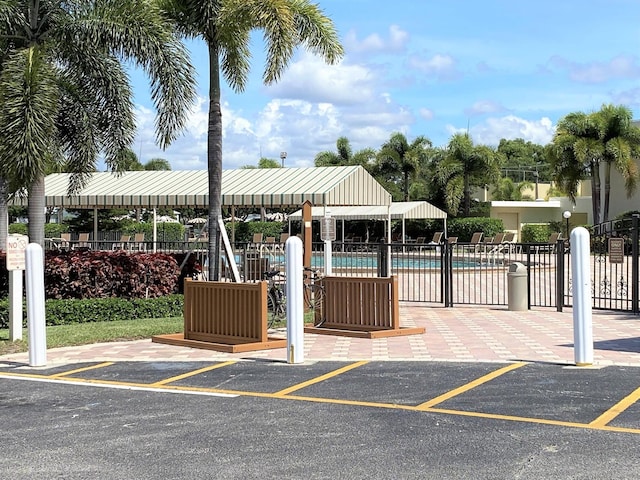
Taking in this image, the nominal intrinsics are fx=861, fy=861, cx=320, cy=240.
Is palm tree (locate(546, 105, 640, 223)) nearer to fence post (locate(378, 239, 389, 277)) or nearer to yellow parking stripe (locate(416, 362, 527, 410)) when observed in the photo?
fence post (locate(378, 239, 389, 277))

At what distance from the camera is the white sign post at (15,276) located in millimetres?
11320

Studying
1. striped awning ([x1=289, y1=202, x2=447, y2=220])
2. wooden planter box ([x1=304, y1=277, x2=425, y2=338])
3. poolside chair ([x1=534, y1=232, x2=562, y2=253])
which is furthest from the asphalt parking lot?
striped awning ([x1=289, y1=202, x2=447, y2=220])

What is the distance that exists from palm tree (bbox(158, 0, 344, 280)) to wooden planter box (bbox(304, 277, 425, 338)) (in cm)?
355

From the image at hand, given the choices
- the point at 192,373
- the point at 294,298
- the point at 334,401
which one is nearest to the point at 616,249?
the point at 294,298

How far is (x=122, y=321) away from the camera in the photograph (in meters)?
14.6

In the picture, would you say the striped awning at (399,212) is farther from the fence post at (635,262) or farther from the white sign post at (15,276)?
the white sign post at (15,276)

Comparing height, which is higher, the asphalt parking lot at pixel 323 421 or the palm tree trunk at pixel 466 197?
the palm tree trunk at pixel 466 197

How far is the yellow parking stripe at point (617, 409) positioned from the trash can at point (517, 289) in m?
8.02

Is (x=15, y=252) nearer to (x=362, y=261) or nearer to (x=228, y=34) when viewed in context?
(x=228, y=34)

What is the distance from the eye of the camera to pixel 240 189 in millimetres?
28578

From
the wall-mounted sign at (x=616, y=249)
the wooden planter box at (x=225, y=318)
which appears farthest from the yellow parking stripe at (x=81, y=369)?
the wall-mounted sign at (x=616, y=249)

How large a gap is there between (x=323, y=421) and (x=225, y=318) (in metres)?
4.77

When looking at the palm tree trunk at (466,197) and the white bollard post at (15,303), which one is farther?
the palm tree trunk at (466,197)

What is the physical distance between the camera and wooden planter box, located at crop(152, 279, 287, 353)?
11.0 m
